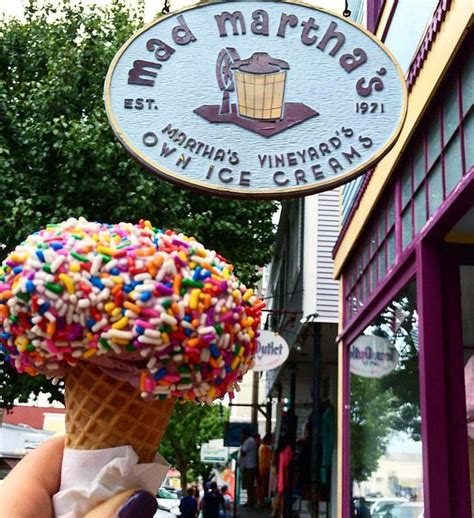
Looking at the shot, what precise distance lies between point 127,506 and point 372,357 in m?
5.56

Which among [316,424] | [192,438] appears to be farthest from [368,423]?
[192,438]

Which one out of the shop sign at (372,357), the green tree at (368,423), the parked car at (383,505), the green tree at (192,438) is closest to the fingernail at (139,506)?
the parked car at (383,505)

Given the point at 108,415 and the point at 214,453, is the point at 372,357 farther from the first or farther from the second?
the point at 214,453

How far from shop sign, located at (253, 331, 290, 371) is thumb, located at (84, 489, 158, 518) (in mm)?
9737

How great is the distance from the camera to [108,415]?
2.09 metres

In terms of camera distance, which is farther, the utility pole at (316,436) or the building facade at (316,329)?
the building facade at (316,329)

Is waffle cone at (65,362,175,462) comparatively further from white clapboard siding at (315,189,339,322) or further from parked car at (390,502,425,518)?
white clapboard siding at (315,189,339,322)

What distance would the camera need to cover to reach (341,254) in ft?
29.6

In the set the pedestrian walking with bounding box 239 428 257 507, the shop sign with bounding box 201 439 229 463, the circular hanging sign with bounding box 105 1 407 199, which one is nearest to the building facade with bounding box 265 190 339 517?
the pedestrian walking with bounding box 239 428 257 507

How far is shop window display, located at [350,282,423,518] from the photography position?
5414 mm

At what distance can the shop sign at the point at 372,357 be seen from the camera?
21.1 ft

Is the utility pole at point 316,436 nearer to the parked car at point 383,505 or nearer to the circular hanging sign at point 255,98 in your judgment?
the parked car at point 383,505

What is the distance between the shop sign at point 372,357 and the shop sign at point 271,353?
3.53m

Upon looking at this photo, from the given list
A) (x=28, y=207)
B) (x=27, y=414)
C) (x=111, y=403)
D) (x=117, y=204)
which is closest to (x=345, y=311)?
(x=117, y=204)
